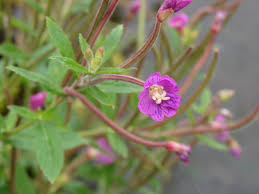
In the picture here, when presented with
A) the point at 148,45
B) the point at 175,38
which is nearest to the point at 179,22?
the point at 175,38

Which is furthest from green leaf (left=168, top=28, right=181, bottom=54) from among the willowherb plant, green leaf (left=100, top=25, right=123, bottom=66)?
green leaf (left=100, top=25, right=123, bottom=66)

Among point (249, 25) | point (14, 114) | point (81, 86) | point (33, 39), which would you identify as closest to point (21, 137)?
point (14, 114)

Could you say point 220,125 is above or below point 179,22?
below

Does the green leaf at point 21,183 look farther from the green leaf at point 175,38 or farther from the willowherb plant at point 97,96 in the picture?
the green leaf at point 175,38

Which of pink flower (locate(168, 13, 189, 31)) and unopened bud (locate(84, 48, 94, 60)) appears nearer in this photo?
unopened bud (locate(84, 48, 94, 60))

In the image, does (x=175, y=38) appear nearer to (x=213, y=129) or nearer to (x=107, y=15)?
(x=213, y=129)

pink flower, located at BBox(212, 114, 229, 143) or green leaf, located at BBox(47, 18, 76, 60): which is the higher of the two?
green leaf, located at BBox(47, 18, 76, 60)

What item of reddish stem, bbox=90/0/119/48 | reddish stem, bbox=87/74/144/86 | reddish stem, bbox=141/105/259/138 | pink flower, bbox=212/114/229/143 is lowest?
pink flower, bbox=212/114/229/143

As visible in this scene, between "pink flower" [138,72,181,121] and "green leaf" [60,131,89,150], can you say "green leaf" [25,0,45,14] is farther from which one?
"pink flower" [138,72,181,121]
